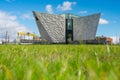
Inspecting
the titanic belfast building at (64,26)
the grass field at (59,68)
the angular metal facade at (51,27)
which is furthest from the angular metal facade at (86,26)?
the grass field at (59,68)

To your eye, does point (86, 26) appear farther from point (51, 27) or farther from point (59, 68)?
point (59, 68)

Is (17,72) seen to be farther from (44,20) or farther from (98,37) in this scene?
(98,37)

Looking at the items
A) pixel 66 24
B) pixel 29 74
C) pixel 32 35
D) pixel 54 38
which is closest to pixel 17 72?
pixel 29 74

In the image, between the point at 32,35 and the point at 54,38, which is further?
the point at 32,35

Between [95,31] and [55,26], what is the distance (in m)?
12.5

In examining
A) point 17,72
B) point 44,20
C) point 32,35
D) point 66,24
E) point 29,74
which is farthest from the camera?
point 32,35

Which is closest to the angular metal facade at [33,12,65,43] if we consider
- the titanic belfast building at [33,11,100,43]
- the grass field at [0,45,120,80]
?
the titanic belfast building at [33,11,100,43]

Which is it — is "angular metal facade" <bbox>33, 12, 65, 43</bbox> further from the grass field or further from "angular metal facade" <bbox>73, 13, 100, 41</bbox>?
the grass field

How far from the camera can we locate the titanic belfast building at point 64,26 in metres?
64.1

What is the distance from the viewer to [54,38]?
64.6m

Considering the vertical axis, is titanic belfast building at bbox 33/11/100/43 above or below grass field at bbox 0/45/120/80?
above

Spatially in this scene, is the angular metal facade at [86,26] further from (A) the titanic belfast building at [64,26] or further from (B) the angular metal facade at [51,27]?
(B) the angular metal facade at [51,27]

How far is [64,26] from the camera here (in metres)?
68.8

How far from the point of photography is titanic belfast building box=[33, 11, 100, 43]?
6412 cm
